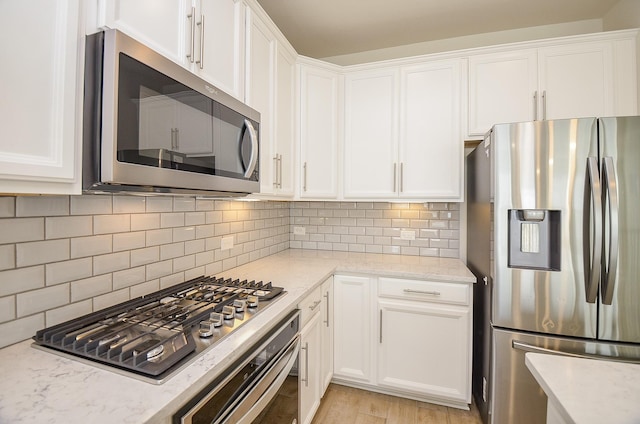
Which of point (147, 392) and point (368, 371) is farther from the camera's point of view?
point (368, 371)

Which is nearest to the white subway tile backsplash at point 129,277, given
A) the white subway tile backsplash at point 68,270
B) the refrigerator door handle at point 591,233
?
the white subway tile backsplash at point 68,270

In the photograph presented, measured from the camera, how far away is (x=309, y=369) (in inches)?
66.1

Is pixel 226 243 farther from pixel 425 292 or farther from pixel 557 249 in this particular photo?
pixel 557 249

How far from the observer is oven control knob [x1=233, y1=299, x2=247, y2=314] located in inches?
47.3

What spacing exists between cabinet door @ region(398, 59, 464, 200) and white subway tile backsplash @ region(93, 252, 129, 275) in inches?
70.1

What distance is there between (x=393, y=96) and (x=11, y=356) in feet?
7.86

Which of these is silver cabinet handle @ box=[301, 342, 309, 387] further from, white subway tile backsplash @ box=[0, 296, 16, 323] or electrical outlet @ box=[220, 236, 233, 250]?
white subway tile backsplash @ box=[0, 296, 16, 323]

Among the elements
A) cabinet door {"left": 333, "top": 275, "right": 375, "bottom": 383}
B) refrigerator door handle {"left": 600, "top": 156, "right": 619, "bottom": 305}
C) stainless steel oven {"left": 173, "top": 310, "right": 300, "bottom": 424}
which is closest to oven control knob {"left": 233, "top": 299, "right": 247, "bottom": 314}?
stainless steel oven {"left": 173, "top": 310, "right": 300, "bottom": 424}

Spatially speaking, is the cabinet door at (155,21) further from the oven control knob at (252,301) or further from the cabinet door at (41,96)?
the oven control knob at (252,301)

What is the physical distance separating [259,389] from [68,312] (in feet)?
2.36

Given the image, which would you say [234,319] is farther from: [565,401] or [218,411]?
[565,401]

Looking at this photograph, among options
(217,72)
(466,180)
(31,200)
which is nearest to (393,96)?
(466,180)

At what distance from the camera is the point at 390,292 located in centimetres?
204

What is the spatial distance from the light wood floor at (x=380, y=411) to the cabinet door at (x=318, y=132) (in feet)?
4.72
